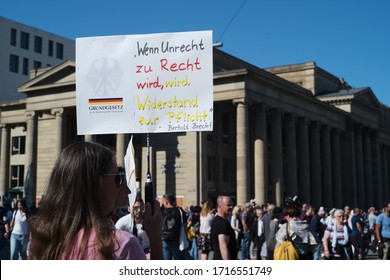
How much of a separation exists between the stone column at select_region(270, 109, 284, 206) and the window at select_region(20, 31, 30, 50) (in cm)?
4071

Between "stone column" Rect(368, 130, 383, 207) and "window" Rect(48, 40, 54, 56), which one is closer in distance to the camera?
"stone column" Rect(368, 130, 383, 207)

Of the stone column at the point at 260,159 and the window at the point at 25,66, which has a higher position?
the window at the point at 25,66

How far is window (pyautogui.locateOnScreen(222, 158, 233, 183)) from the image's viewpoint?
50.4 metres

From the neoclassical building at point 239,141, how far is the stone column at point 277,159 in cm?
9

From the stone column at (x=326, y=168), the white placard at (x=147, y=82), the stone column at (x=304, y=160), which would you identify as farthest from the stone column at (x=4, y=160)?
the white placard at (x=147, y=82)

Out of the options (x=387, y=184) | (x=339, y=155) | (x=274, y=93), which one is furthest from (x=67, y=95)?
(x=387, y=184)

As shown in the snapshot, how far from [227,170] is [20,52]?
3714cm

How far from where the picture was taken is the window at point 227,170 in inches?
1983

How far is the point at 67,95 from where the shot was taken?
4825 cm

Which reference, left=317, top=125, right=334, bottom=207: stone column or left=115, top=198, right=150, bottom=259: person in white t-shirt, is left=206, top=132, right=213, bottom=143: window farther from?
left=115, top=198, right=150, bottom=259: person in white t-shirt

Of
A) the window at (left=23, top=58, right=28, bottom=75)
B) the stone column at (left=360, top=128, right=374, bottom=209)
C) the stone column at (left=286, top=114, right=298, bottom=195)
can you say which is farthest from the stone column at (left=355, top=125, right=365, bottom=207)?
the window at (left=23, top=58, right=28, bottom=75)

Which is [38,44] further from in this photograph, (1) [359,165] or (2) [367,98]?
(1) [359,165]

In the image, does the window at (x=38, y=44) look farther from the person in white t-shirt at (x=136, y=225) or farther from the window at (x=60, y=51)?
the person in white t-shirt at (x=136, y=225)

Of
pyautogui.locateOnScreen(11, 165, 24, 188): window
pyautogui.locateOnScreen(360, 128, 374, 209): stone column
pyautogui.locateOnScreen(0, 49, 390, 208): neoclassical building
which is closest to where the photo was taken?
pyautogui.locateOnScreen(0, 49, 390, 208): neoclassical building
